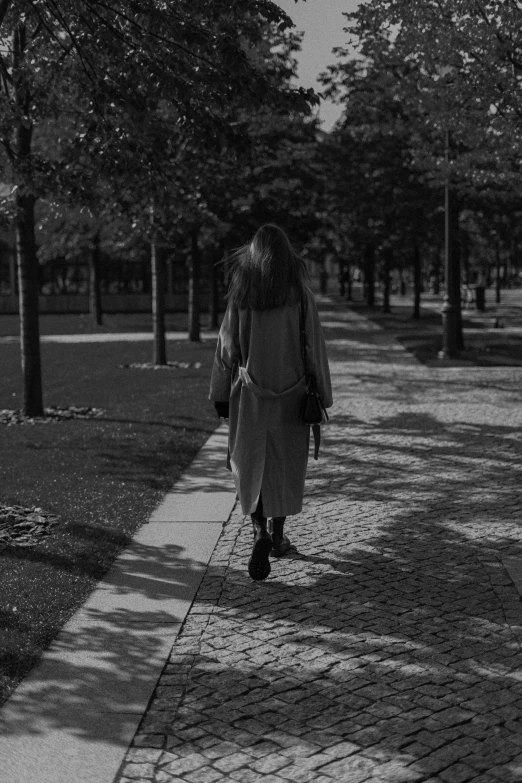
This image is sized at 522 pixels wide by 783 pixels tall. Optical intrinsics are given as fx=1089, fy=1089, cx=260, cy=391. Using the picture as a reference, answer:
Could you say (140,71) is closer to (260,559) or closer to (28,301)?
(260,559)

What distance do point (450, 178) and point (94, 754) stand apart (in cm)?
1639

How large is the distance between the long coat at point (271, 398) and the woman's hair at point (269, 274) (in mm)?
61

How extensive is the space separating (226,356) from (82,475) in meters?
3.55

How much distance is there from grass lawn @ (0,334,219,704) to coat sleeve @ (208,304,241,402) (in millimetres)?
1212

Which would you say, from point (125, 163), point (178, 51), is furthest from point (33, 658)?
point (178, 51)

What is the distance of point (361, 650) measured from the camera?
4.84 m

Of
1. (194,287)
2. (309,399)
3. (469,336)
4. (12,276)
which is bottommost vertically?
(469,336)

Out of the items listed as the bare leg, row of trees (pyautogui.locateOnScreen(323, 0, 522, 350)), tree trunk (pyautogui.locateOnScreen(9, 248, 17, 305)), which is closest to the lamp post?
row of trees (pyautogui.locateOnScreen(323, 0, 522, 350))

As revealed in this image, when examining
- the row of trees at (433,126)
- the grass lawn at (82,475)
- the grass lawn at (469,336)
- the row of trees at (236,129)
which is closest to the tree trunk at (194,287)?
the row of trees at (236,129)

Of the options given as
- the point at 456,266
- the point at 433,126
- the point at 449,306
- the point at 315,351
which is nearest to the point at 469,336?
the point at 456,266

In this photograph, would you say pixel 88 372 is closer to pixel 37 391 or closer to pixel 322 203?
pixel 37 391

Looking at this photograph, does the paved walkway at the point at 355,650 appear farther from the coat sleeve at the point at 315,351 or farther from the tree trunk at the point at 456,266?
the tree trunk at the point at 456,266

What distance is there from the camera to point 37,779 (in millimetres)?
3562

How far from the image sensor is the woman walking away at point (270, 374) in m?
5.91
